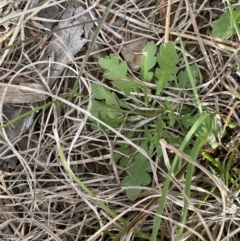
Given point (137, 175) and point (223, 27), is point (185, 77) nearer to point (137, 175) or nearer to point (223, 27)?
point (223, 27)

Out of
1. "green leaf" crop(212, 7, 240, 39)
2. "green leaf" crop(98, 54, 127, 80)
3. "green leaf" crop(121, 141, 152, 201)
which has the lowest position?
"green leaf" crop(121, 141, 152, 201)

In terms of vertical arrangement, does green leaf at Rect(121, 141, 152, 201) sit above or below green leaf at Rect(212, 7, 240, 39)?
below

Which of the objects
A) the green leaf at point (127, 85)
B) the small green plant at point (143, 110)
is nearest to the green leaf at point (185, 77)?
the small green plant at point (143, 110)

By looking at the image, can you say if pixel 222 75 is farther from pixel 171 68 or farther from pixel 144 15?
pixel 144 15

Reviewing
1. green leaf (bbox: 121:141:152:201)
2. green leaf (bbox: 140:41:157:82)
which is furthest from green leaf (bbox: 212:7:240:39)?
green leaf (bbox: 121:141:152:201)

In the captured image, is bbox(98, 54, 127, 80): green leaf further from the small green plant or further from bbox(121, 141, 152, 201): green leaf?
bbox(121, 141, 152, 201): green leaf

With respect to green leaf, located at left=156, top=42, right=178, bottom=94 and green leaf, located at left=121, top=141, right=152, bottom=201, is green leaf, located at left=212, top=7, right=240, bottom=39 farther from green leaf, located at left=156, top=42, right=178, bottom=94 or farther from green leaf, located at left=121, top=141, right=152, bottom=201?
green leaf, located at left=121, top=141, right=152, bottom=201

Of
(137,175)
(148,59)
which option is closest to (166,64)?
(148,59)
